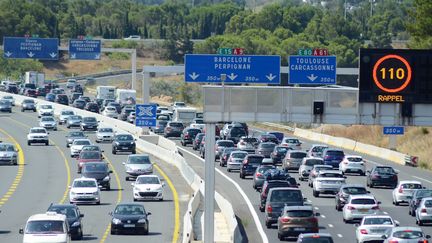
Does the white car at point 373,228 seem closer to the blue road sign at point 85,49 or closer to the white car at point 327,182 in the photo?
the white car at point 327,182

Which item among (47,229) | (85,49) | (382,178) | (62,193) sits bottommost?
(62,193)

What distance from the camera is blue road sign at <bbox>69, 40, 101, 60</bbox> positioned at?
107875 millimetres

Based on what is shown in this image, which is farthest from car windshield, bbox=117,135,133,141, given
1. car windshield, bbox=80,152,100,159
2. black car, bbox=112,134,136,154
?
car windshield, bbox=80,152,100,159

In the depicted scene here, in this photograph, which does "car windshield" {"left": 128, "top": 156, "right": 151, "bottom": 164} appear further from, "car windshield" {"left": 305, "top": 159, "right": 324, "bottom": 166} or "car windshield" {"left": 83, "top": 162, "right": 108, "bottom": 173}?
"car windshield" {"left": 305, "top": 159, "right": 324, "bottom": 166}

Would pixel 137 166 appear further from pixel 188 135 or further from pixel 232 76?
pixel 188 135

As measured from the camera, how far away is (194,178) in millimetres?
65812

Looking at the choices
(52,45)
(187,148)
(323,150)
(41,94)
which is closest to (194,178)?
(323,150)

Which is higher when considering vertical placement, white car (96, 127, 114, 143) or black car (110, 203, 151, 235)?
black car (110, 203, 151, 235)

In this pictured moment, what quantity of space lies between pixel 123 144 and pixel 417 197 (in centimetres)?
3378

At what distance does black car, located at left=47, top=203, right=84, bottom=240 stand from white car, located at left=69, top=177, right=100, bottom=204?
1118 centimetres

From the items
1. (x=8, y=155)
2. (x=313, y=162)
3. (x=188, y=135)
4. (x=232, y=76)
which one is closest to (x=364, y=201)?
(x=232, y=76)

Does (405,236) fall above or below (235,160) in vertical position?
above

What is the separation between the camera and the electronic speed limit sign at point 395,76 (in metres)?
37.2

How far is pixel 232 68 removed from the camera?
57344 millimetres
